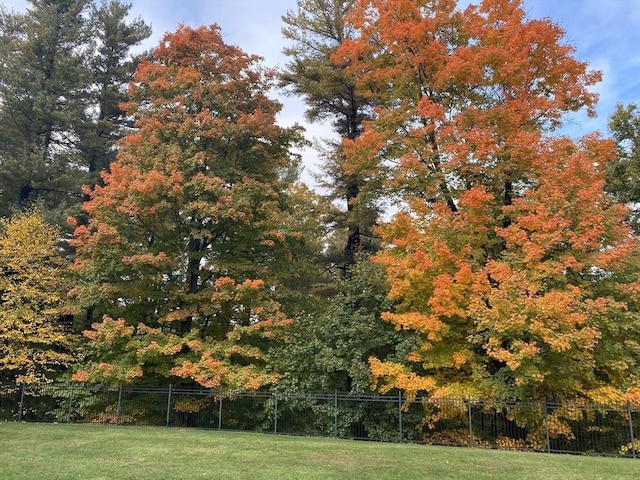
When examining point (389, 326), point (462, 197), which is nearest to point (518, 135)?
point (462, 197)

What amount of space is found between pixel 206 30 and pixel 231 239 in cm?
885

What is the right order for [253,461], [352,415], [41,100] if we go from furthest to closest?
[41,100] → [352,415] → [253,461]

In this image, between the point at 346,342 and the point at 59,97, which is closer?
the point at 346,342

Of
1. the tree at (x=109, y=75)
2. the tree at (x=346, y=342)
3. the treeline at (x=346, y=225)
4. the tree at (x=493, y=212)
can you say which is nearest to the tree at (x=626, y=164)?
the treeline at (x=346, y=225)

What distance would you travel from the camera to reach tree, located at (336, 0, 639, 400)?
1401 centimetres

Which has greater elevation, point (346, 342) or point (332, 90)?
point (332, 90)

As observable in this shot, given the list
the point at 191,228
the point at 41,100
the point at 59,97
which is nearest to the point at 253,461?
the point at 191,228

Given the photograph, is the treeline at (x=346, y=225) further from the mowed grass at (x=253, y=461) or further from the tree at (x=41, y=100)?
the mowed grass at (x=253, y=461)

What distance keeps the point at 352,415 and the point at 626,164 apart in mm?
18110

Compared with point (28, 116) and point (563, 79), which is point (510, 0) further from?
point (28, 116)

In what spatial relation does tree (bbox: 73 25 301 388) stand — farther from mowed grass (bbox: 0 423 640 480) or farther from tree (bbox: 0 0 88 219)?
tree (bbox: 0 0 88 219)

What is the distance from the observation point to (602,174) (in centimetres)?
1611

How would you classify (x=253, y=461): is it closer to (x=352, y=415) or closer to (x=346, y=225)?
(x=352, y=415)

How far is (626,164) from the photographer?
2402 centimetres
